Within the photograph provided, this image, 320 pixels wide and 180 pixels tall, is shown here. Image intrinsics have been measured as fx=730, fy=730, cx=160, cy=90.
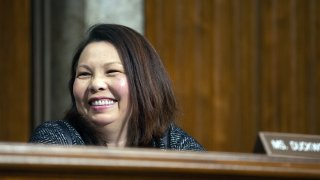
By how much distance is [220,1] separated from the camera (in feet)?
12.0

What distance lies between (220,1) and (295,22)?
1.33 ft

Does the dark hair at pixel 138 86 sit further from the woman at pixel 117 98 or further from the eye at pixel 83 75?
the eye at pixel 83 75

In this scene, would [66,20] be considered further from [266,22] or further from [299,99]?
[299,99]

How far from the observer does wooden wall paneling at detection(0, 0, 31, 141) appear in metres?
3.49

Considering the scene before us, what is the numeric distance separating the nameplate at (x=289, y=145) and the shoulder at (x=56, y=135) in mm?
710

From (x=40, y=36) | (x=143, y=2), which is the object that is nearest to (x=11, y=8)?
(x=40, y=36)

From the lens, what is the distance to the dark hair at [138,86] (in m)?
2.11

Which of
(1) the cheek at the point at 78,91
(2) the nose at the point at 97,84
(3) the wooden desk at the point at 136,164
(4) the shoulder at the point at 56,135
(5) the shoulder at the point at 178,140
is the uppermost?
(2) the nose at the point at 97,84

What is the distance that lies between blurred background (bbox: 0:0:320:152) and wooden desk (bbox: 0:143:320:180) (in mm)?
2236

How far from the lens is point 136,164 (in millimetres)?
1299

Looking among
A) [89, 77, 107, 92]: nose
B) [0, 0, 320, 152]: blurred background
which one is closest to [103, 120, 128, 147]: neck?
[89, 77, 107, 92]: nose

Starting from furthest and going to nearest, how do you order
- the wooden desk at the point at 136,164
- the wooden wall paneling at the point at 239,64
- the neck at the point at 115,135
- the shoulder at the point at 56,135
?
the wooden wall paneling at the point at 239,64
the neck at the point at 115,135
the shoulder at the point at 56,135
the wooden desk at the point at 136,164

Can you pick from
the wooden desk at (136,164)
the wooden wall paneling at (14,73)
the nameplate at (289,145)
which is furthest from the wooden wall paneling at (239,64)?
the wooden desk at (136,164)

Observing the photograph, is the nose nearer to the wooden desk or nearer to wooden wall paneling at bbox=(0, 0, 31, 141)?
the wooden desk
